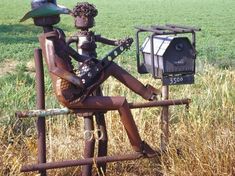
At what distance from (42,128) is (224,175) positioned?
4.20 ft

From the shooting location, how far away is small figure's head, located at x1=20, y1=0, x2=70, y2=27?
142 inches

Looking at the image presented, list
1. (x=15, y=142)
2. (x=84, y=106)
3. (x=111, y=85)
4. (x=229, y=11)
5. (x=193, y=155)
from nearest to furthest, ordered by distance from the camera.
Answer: (x=84, y=106)
(x=193, y=155)
(x=15, y=142)
(x=111, y=85)
(x=229, y=11)

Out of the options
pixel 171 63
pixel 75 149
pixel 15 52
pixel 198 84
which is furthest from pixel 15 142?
pixel 15 52

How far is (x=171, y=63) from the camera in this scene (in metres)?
3.99

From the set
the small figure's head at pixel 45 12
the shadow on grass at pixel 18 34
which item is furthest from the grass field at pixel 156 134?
the shadow on grass at pixel 18 34

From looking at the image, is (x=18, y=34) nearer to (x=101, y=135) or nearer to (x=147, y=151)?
(x=101, y=135)

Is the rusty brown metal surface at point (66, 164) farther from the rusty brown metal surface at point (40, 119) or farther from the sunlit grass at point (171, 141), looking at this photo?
the sunlit grass at point (171, 141)

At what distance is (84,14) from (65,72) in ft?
1.71

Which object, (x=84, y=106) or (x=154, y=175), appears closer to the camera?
(x=84, y=106)

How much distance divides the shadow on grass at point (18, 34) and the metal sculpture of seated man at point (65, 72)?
14.6m

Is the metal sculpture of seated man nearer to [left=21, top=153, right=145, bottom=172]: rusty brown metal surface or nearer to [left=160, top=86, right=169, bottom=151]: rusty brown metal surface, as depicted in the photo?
[left=21, top=153, right=145, bottom=172]: rusty brown metal surface

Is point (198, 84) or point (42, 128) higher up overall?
point (42, 128)

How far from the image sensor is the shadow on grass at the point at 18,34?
18.7 m

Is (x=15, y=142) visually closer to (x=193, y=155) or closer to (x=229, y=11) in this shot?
(x=193, y=155)
